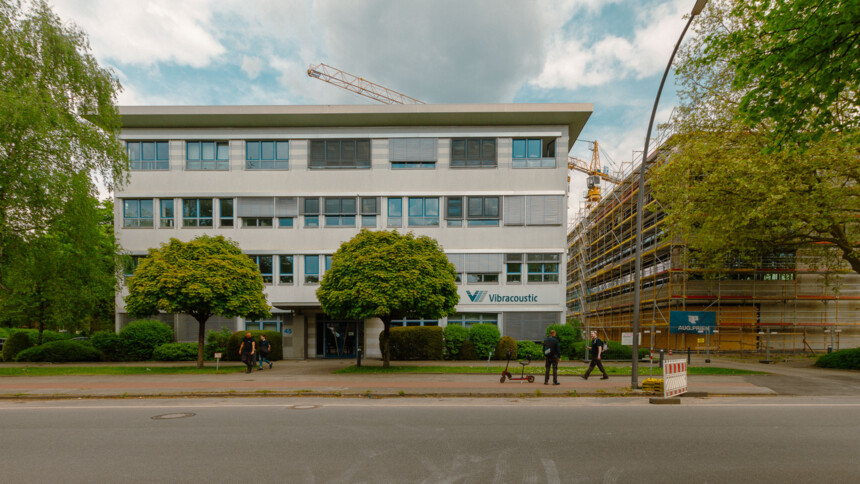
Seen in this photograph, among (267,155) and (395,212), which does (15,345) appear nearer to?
(267,155)

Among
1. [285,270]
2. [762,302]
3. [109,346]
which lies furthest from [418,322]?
[762,302]

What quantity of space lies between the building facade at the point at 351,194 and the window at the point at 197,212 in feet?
0.18

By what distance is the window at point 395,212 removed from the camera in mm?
25844

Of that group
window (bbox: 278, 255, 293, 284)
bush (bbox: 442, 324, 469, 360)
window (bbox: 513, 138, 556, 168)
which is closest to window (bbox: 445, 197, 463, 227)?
window (bbox: 513, 138, 556, 168)

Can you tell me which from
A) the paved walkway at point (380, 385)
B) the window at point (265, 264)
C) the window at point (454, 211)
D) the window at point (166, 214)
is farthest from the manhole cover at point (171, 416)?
the window at point (166, 214)

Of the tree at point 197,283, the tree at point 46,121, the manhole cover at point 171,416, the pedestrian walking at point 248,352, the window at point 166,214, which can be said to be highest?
the tree at point 46,121

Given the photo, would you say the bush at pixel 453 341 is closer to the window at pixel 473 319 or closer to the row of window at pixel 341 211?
the window at pixel 473 319

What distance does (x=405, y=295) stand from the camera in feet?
54.6

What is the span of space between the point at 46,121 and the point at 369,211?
1413 centimetres

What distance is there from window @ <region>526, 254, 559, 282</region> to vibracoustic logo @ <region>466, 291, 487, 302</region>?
264 centimetres

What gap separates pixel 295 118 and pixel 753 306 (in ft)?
97.7

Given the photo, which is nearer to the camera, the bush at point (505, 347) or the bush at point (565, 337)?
the bush at point (505, 347)

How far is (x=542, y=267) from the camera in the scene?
25.4 metres

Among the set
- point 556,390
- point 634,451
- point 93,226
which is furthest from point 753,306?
point 93,226
